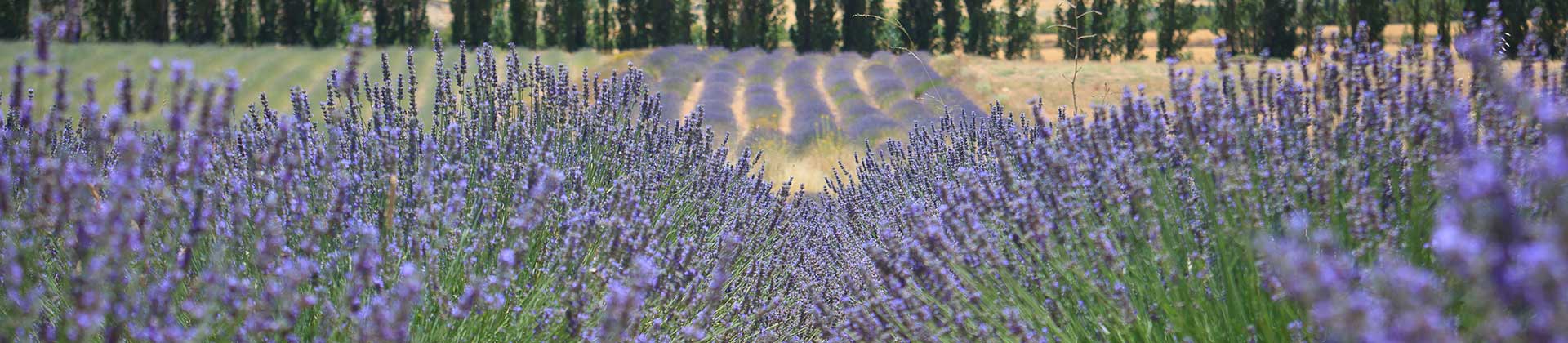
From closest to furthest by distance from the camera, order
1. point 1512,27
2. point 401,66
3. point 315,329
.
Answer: point 315,329 < point 1512,27 < point 401,66

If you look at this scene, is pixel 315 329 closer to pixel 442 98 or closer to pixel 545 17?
pixel 442 98

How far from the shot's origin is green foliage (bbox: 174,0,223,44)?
2372cm

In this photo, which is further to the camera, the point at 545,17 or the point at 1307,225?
the point at 545,17

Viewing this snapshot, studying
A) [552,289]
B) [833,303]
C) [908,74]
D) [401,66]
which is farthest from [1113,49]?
[552,289]

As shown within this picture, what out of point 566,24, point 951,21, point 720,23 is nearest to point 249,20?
point 566,24

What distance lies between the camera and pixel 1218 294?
2102 millimetres

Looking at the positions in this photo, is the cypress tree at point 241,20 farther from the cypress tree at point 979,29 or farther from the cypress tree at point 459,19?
the cypress tree at point 979,29

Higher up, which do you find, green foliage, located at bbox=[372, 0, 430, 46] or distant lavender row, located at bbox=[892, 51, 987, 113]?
green foliage, located at bbox=[372, 0, 430, 46]

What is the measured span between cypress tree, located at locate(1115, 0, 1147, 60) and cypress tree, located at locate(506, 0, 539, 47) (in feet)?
42.3

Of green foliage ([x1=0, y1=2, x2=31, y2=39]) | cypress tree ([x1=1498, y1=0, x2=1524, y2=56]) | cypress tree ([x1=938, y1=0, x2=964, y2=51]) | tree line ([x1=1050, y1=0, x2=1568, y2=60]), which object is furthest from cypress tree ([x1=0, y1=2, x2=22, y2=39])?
cypress tree ([x1=1498, y1=0, x2=1524, y2=56])

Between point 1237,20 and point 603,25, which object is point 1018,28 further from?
point 603,25

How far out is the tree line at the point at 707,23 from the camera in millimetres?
22375

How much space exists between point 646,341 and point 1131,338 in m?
1.05

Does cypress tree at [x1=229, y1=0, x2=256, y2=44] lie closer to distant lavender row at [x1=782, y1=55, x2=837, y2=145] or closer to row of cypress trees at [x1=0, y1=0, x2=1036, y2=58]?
row of cypress trees at [x1=0, y1=0, x2=1036, y2=58]
